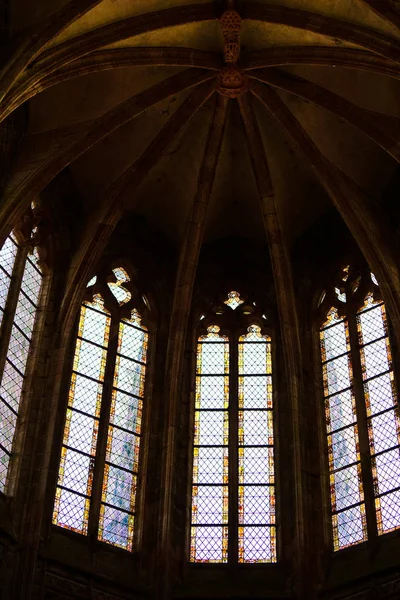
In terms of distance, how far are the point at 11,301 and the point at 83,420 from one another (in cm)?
213

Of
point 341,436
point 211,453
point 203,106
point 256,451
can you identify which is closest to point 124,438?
point 211,453

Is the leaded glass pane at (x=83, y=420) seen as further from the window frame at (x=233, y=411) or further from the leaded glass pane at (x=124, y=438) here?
the window frame at (x=233, y=411)

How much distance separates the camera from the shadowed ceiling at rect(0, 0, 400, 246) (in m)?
19.8

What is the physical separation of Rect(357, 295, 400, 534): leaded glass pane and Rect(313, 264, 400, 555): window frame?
0.23 feet

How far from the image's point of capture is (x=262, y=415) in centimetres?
2164

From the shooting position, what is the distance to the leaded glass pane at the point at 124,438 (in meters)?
20.1

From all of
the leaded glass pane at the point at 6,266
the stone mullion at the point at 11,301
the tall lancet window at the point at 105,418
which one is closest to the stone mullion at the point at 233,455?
the tall lancet window at the point at 105,418

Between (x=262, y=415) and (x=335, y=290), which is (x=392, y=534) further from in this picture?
(x=335, y=290)

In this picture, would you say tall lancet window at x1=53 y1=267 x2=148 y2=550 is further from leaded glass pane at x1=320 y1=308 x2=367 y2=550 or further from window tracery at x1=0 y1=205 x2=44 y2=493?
leaded glass pane at x1=320 y1=308 x2=367 y2=550

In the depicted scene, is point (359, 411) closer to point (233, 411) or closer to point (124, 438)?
point (233, 411)

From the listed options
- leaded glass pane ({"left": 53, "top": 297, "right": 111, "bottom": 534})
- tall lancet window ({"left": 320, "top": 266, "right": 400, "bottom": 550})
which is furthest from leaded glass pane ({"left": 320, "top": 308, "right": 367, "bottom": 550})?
leaded glass pane ({"left": 53, "top": 297, "right": 111, "bottom": 534})

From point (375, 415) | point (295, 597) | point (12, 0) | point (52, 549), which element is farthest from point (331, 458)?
point (12, 0)

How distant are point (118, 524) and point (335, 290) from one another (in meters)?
5.65

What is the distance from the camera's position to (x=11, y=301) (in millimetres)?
20406
